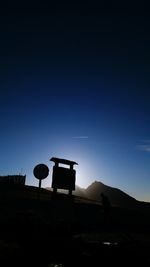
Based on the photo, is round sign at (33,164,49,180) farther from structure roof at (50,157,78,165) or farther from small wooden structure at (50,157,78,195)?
structure roof at (50,157,78,165)

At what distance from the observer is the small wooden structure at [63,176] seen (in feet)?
53.3

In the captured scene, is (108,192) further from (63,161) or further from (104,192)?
(63,161)

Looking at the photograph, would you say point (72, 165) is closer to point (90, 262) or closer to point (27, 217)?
point (27, 217)

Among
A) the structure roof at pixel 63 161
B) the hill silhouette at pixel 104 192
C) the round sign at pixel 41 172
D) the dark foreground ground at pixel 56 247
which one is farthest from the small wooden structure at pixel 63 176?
the hill silhouette at pixel 104 192

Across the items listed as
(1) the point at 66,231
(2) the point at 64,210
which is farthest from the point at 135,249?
(2) the point at 64,210

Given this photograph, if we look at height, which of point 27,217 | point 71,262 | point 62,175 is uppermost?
point 62,175

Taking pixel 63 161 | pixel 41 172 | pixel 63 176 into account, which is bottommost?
pixel 63 176

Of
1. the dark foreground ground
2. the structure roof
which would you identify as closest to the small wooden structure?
the structure roof

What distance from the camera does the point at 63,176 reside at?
1656cm

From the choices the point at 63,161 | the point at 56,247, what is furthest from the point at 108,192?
the point at 56,247

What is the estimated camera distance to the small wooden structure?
16.2m

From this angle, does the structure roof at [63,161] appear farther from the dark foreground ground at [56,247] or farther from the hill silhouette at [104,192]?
the hill silhouette at [104,192]

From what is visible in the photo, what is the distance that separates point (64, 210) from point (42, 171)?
313 cm

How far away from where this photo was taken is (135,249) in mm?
6555
